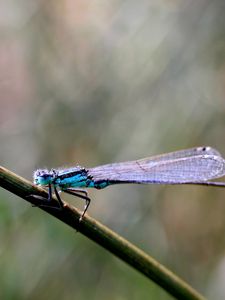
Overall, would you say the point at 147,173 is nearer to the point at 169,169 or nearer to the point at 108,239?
the point at 169,169

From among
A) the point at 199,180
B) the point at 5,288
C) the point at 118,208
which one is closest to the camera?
the point at 199,180

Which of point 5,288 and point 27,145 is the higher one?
point 27,145

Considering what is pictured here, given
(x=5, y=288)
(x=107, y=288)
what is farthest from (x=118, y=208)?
(x=5, y=288)

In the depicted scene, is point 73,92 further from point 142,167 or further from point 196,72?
point 142,167

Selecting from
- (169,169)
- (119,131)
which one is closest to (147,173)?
(169,169)

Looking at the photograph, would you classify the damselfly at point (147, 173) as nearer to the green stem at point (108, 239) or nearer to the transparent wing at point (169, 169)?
the transparent wing at point (169, 169)

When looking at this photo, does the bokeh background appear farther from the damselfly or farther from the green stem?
the green stem
